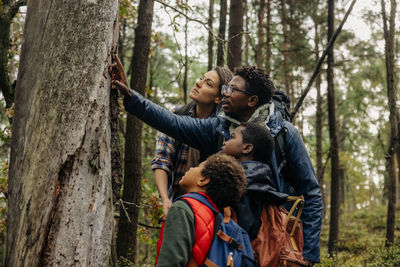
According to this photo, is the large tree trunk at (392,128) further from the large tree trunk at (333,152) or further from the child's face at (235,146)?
the child's face at (235,146)

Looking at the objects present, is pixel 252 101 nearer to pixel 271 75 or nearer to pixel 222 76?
pixel 222 76

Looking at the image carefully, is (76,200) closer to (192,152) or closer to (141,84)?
(192,152)

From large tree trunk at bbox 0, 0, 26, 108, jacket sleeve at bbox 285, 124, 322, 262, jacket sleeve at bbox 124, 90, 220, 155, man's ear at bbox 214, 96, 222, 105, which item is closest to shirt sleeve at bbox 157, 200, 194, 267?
jacket sleeve at bbox 124, 90, 220, 155

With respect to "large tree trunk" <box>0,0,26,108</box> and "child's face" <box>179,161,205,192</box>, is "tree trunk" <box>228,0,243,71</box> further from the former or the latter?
"child's face" <box>179,161,205,192</box>

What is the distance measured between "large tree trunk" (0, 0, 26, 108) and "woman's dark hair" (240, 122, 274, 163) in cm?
380

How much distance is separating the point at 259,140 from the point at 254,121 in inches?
13.3

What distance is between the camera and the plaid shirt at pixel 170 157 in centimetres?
325

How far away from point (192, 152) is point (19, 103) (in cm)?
153

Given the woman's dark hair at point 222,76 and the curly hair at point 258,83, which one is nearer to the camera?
the curly hair at point 258,83

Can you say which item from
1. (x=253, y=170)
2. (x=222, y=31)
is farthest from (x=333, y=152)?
(x=253, y=170)

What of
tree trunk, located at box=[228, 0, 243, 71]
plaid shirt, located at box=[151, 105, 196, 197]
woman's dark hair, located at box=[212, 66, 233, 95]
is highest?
tree trunk, located at box=[228, 0, 243, 71]

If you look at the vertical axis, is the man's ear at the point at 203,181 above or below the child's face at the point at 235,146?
below

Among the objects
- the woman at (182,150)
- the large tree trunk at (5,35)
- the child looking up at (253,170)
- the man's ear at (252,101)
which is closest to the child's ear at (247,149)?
the child looking up at (253,170)

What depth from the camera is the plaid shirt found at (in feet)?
10.7
